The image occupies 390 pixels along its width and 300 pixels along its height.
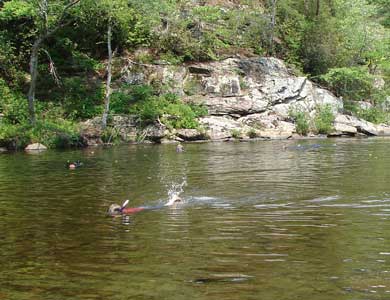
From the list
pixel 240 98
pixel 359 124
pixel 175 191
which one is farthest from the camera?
pixel 359 124

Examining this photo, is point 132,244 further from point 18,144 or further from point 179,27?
point 179,27

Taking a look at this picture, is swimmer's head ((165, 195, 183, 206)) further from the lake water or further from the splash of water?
the lake water

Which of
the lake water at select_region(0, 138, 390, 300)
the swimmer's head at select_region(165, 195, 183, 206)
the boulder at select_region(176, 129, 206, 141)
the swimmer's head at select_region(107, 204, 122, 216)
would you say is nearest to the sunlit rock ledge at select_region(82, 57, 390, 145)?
the boulder at select_region(176, 129, 206, 141)

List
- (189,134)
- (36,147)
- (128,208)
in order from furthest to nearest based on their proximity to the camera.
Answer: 1. (189,134)
2. (36,147)
3. (128,208)

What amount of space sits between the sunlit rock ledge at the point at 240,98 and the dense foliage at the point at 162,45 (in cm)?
118

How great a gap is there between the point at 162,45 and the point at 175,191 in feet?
99.7

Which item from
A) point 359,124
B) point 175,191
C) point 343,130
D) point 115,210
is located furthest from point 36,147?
point 359,124

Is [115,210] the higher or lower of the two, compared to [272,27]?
lower

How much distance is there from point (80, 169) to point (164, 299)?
1430 centimetres

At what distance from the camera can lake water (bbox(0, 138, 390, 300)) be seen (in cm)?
576

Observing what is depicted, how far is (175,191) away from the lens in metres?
13.5

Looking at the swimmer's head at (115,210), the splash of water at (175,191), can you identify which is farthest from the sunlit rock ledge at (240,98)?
the swimmer's head at (115,210)

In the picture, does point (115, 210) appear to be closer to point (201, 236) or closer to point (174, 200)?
point (174, 200)

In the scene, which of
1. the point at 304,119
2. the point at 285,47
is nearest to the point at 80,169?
the point at 304,119
